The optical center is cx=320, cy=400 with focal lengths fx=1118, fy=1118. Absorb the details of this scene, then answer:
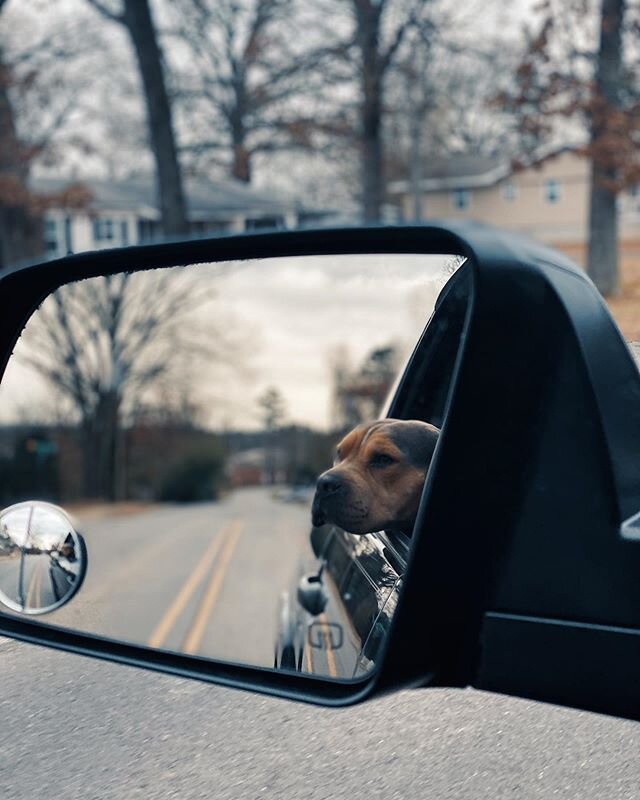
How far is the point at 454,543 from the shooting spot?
6.24 ft

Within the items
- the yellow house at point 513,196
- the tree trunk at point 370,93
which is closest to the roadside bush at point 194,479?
the tree trunk at point 370,93

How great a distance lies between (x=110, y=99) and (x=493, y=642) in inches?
1538

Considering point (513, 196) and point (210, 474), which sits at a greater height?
point (513, 196)

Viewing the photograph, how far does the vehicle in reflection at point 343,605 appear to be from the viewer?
7.29 feet

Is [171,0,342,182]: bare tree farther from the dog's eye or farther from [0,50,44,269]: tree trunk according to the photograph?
the dog's eye

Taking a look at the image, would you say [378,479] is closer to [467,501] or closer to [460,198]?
[467,501]

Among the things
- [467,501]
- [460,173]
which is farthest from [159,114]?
[460,173]

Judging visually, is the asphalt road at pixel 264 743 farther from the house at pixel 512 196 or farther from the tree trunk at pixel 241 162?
the house at pixel 512 196

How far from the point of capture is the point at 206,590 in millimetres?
10258

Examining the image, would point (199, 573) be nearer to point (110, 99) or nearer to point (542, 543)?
point (542, 543)

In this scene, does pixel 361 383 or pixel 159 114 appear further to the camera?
pixel 159 114

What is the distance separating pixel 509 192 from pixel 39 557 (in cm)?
6385

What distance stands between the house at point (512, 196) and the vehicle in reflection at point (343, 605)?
5777cm

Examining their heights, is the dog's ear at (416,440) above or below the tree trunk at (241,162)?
below
